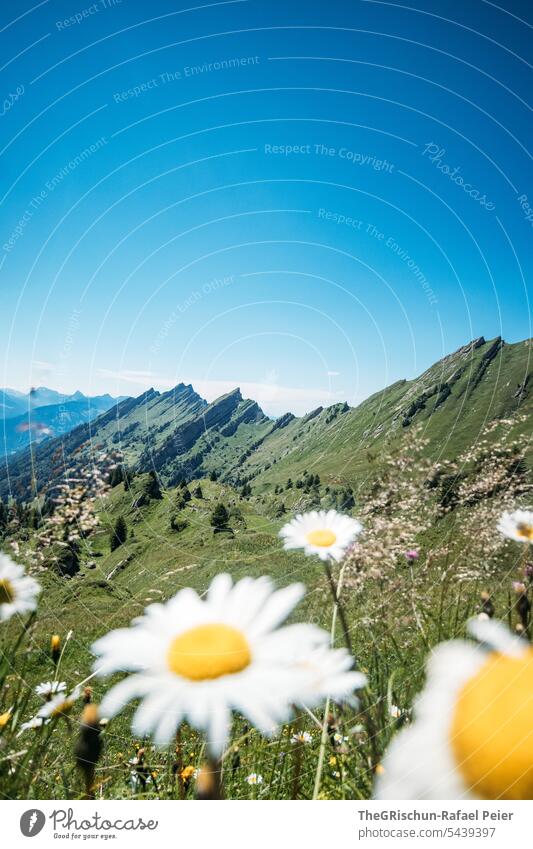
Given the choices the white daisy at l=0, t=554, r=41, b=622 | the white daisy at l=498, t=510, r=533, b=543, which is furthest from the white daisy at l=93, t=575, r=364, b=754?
the white daisy at l=498, t=510, r=533, b=543

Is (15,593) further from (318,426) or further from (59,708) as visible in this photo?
(318,426)

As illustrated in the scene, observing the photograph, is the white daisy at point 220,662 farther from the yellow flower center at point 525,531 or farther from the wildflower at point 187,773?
the yellow flower center at point 525,531

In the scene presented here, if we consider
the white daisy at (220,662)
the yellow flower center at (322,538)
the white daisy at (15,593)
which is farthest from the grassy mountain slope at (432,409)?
the white daisy at (220,662)

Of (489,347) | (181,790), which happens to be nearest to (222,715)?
(181,790)

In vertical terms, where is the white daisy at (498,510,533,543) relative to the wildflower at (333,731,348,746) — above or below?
above

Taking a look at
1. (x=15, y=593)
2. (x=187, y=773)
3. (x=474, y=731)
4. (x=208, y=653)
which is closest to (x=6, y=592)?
(x=15, y=593)

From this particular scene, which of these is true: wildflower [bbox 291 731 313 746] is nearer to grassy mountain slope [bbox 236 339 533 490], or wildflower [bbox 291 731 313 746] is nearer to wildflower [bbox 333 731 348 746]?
wildflower [bbox 333 731 348 746]
